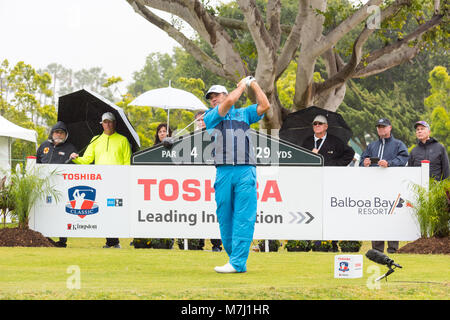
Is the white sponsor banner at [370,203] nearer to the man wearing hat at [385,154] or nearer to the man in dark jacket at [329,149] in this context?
the man wearing hat at [385,154]

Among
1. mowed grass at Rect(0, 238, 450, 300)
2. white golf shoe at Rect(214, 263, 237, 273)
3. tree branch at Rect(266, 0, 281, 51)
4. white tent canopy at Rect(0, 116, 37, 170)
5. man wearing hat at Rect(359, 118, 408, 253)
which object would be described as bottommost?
mowed grass at Rect(0, 238, 450, 300)

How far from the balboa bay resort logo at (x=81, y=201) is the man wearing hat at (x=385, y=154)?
4.46m

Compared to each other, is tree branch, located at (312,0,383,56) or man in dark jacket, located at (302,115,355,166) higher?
tree branch, located at (312,0,383,56)

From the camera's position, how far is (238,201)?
8883 millimetres

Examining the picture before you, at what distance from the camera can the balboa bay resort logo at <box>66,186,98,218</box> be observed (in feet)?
42.6

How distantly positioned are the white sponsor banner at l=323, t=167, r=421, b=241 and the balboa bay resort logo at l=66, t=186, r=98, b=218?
12.3 ft

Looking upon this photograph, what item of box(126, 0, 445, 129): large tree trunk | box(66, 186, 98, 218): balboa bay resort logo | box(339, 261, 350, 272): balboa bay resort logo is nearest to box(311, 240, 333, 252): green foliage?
box(66, 186, 98, 218): balboa bay resort logo

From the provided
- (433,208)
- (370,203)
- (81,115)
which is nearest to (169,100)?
(81,115)

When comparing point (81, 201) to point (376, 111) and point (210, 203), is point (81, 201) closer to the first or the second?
point (210, 203)

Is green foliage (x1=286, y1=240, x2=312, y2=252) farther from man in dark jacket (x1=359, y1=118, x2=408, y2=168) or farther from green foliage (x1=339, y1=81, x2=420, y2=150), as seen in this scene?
green foliage (x1=339, y1=81, x2=420, y2=150)

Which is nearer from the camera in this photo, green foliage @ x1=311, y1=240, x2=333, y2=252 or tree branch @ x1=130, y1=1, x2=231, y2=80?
green foliage @ x1=311, y1=240, x2=333, y2=252
